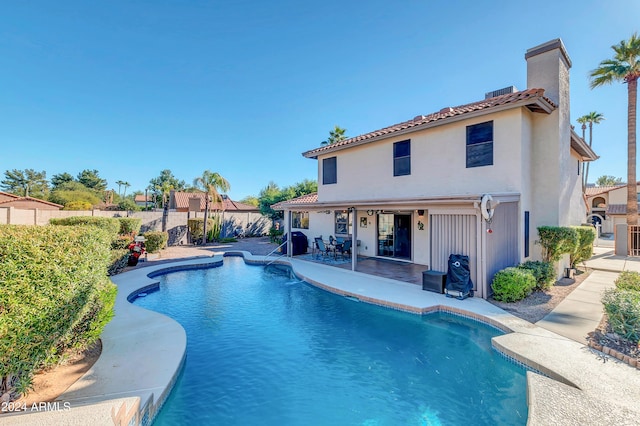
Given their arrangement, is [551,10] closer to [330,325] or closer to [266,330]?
[330,325]

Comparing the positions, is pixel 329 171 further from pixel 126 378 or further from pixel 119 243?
pixel 126 378

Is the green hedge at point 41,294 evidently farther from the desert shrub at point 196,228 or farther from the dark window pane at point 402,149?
the desert shrub at point 196,228

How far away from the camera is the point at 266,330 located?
22.8 ft

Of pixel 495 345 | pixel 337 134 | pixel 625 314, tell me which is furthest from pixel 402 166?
pixel 337 134

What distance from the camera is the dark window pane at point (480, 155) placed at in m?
9.62

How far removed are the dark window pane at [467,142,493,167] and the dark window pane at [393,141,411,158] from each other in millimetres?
2510

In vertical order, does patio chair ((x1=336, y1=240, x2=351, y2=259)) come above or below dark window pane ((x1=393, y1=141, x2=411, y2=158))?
below

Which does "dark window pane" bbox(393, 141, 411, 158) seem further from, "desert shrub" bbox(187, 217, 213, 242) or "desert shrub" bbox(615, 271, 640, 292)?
"desert shrub" bbox(187, 217, 213, 242)

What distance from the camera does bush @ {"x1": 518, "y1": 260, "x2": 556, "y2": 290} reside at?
28.6ft

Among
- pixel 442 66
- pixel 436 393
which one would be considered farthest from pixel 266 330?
pixel 442 66

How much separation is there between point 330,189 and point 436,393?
1198 centimetres

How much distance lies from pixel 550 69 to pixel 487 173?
16.5 feet

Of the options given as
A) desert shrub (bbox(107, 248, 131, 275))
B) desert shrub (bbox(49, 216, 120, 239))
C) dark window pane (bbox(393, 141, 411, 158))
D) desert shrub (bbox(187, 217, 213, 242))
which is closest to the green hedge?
desert shrub (bbox(107, 248, 131, 275))

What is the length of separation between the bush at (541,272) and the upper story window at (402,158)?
5409mm
